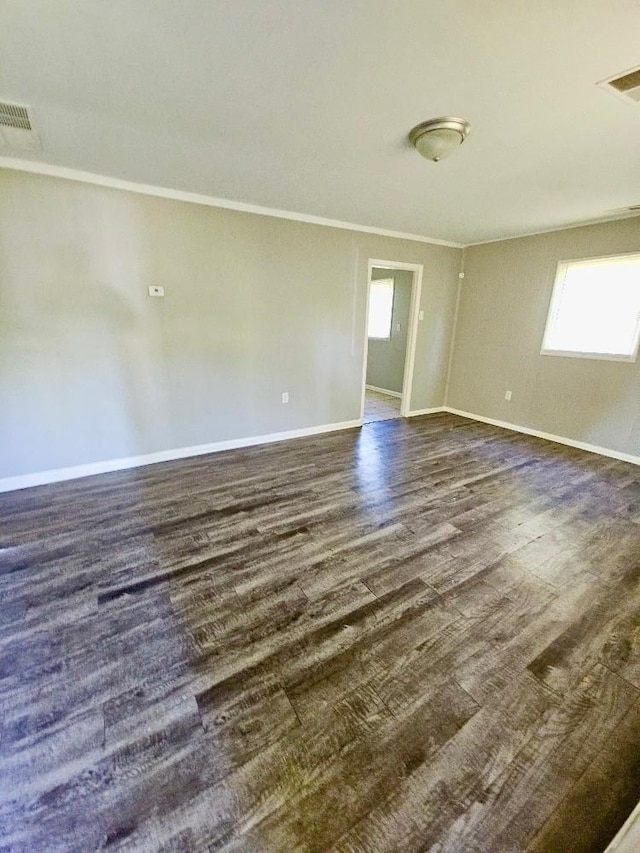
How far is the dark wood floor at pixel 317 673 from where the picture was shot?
1.01m

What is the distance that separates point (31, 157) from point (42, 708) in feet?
10.8

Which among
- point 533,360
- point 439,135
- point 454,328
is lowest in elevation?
point 533,360

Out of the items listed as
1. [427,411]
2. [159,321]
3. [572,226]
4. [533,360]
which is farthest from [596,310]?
[159,321]

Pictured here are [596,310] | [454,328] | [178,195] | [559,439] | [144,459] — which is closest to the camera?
[178,195]

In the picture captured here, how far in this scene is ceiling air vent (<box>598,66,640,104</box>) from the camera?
153 centimetres

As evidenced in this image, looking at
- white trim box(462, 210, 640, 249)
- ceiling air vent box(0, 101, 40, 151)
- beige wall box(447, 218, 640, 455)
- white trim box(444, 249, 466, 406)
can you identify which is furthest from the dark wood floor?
white trim box(444, 249, 466, 406)

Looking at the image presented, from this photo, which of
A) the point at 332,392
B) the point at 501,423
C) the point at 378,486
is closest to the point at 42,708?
the point at 378,486

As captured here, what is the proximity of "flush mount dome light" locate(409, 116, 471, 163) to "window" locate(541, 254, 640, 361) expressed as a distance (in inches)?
109

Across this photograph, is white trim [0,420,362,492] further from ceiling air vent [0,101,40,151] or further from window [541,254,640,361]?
window [541,254,640,361]

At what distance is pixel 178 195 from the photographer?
10.0 feet

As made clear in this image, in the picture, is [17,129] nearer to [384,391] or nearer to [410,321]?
[410,321]

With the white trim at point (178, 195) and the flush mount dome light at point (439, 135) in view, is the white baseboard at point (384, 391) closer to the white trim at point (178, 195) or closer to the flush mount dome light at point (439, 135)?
the white trim at point (178, 195)

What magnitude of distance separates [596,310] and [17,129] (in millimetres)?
5161

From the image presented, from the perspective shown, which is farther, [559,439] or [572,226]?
[559,439]
